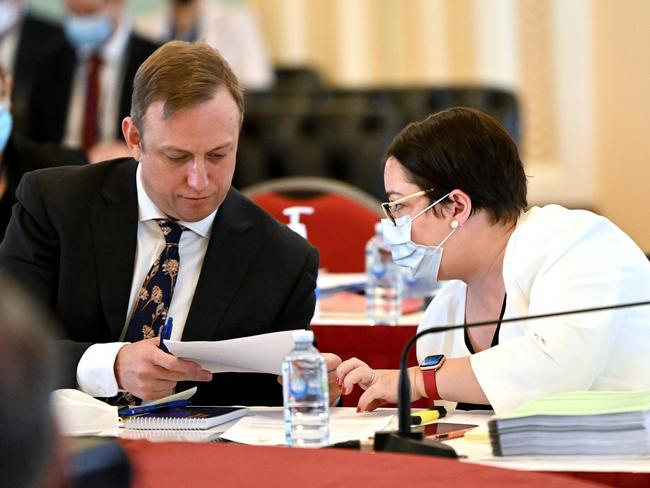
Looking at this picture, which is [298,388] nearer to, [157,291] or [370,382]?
[370,382]

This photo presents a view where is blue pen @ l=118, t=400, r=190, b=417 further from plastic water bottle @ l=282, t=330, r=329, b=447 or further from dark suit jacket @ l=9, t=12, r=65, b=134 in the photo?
dark suit jacket @ l=9, t=12, r=65, b=134

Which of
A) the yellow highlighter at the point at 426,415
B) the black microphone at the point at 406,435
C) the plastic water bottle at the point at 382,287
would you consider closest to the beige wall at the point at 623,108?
the plastic water bottle at the point at 382,287

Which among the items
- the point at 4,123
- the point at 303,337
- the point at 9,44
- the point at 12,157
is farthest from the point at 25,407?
the point at 9,44

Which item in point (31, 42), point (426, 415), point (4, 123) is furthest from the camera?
point (31, 42)

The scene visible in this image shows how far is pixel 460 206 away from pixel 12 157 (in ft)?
5.80

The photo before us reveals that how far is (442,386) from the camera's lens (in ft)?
6.77

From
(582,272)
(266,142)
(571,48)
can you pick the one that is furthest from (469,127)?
(571,48)

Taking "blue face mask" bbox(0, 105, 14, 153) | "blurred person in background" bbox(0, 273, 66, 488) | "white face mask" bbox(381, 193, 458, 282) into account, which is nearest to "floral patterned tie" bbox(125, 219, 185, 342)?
"white face mask" bbox(381, 193, 458, 282)

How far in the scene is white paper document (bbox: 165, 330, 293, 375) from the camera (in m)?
1.98

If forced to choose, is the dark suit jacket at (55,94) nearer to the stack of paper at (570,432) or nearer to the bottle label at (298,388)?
the bottle label at (298,388)

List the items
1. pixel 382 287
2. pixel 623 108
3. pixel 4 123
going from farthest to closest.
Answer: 1. pixel 623 108
2. pixel 382 287
3. pixel 4 123

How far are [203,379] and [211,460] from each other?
0.50 metres

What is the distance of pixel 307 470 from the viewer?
152cm

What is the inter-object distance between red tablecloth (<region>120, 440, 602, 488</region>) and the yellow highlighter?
0.36 metres
